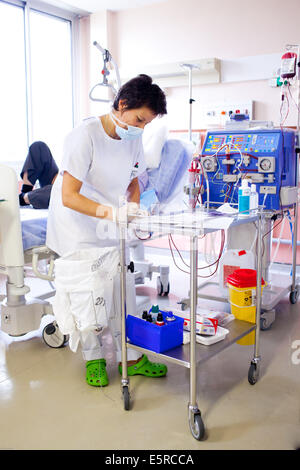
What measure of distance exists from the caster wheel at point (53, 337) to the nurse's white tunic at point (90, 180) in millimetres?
464

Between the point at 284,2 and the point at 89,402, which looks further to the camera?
the point at 284,2

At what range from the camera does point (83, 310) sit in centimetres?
184

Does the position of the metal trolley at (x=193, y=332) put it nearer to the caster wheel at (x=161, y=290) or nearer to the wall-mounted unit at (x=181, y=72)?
the caster wheel at (x=161, y=290)

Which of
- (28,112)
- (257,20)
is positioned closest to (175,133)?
(257,20)

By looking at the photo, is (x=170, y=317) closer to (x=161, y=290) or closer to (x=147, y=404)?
(x=147, y=404)

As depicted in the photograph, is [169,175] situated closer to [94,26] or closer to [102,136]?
[102,136]

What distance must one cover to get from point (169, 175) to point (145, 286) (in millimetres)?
908

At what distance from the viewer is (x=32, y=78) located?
4.97 metres

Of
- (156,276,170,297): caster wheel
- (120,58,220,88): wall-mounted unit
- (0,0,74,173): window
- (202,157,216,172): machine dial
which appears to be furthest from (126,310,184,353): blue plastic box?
(0,0,74,173): window

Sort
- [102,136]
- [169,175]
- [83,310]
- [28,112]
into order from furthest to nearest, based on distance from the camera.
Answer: [28,112], [169,175], [102,136], [83,310]

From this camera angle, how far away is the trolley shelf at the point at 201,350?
168 cm

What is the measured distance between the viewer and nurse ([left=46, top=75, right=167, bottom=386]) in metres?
1.89

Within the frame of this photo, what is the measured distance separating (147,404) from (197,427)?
306 millimetres

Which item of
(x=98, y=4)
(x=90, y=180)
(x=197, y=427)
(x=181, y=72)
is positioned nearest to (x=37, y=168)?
→ (x=90, y=180)
